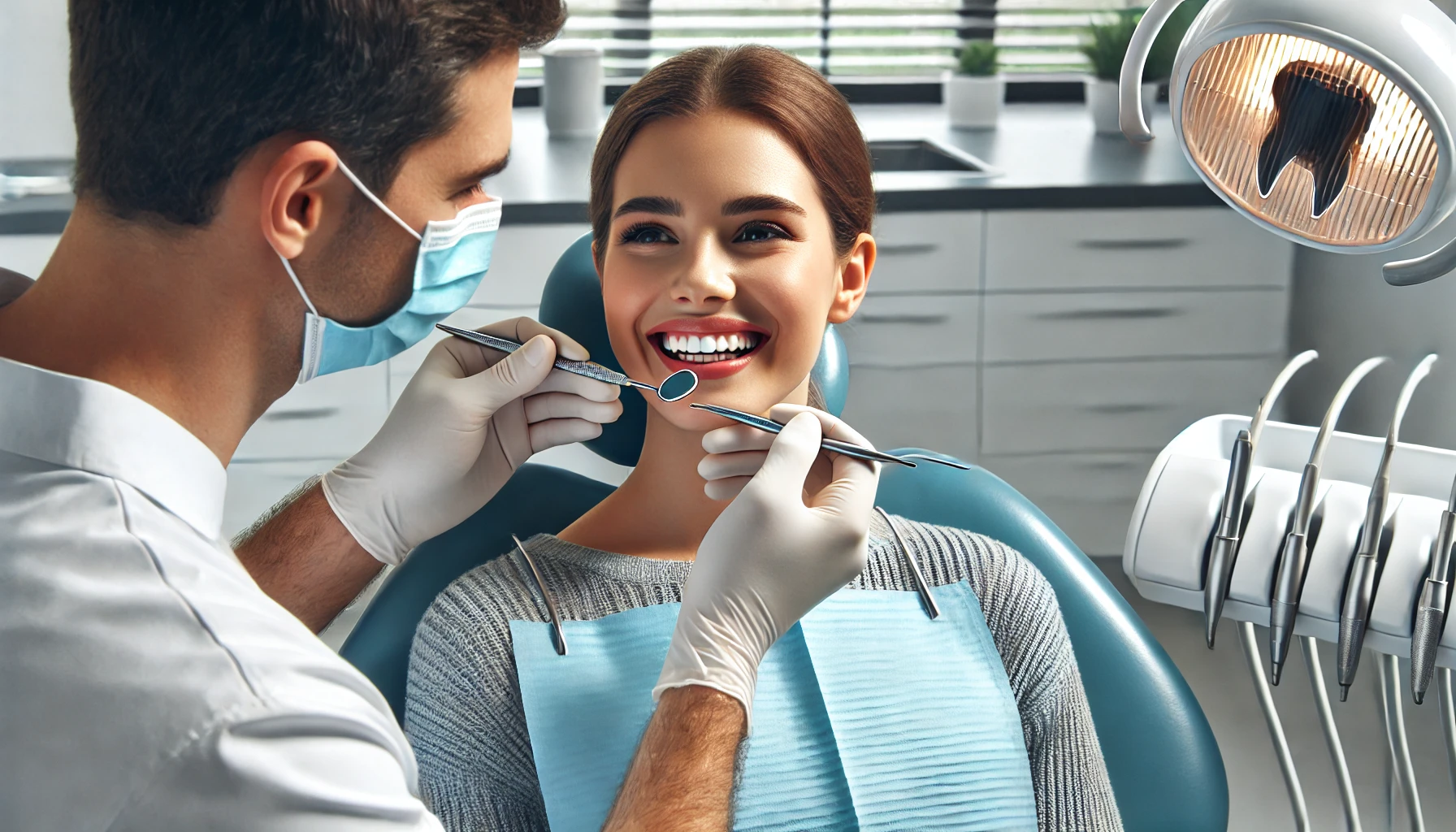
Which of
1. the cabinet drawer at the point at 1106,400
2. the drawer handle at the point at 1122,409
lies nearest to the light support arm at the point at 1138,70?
the cabinet drawer at the point at 1106,400

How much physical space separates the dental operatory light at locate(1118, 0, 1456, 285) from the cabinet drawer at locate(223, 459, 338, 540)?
2272mm

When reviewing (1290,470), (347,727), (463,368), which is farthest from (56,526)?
(1290,470)

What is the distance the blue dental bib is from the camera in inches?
46.2

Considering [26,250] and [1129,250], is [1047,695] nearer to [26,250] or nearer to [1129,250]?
[1129,250]

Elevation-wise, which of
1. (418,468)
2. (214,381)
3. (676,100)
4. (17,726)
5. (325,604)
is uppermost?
(676,100)

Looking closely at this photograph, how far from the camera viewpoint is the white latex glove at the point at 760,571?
1.09m

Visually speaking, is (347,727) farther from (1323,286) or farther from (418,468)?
(1323,286)

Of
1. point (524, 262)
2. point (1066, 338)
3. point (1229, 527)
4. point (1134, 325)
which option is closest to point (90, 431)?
point (1229, 527)

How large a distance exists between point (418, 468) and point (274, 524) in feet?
0.61

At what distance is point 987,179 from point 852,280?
60.6 inches

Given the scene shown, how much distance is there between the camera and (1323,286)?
2963 mm

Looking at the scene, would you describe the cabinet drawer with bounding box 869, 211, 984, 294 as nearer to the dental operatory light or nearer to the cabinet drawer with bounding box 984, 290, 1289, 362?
the cabinet drawer with bounding box 984, 290, 1289, 362

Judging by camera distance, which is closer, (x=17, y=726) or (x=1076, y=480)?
(x=17, y=726)

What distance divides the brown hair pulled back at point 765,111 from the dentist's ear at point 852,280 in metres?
0.02
